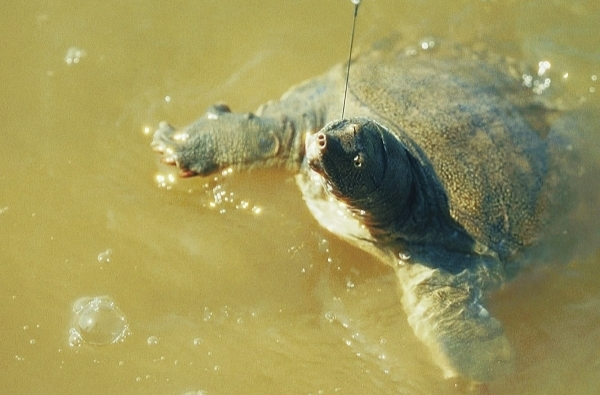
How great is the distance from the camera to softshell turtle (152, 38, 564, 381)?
11.7ft

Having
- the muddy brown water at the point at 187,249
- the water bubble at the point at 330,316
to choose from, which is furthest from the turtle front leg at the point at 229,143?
the water bubble at the point at 330,316

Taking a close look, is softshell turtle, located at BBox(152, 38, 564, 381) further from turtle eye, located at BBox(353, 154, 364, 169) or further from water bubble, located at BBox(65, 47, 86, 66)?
water bubble, located at BBox(65, 47, 86, 66)

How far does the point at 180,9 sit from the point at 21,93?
1346 mm

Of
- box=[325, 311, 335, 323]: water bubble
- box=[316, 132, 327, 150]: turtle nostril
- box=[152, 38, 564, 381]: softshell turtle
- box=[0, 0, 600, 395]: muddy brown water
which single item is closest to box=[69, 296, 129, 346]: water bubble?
box=[0, 0, 600, 395]: muddy brown water

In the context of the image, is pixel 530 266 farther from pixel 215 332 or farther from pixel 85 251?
pixel 85 251

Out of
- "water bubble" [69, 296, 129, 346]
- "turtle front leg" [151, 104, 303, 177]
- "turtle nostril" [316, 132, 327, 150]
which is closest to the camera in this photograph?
"turtle nostril" [316, 132, 327, 150]

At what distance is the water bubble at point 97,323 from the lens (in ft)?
11.6

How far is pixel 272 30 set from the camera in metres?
5.23

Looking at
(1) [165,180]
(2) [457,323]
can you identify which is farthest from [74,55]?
(2) [457,323]

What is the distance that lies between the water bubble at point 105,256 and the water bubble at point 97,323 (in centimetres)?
24

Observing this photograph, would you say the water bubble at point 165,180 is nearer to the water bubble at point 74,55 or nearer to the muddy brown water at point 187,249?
the muddy brown water at point 187,249

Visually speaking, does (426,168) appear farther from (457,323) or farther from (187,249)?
(187,249)

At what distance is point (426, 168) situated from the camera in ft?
12.5

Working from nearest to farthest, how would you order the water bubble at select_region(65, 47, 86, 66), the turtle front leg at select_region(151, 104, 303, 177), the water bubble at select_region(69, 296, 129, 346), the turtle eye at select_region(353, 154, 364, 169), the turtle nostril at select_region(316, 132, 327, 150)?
the turtle nostril at select_region(316, 132, 327, 150) < the turtle eye at select_region(353, 154, 364, 169) < the water bubble at select_region(69, 296, 129, 346) < the turtle front leg at select_region(151, 104, 303, 177) < the water bubble at select_region(65, 47, 86, 66)
